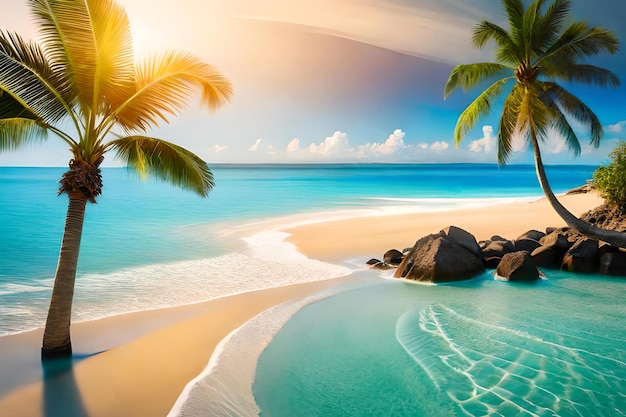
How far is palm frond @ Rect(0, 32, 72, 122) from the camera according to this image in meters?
6.94

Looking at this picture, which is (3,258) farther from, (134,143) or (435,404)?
(435,404)

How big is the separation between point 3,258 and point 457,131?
19.8 m

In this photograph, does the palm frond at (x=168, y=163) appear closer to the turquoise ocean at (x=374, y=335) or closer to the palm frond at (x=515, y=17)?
the turquoise ocean at (x=374, y=335)

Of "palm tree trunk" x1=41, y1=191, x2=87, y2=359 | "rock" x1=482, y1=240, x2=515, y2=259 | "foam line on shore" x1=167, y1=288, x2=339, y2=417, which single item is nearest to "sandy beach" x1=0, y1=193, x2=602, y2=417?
"foam line on shore" x1=167, y1=288, x2=339, y2=417

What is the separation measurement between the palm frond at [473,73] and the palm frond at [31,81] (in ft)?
44.4

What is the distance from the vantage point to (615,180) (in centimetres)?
1683

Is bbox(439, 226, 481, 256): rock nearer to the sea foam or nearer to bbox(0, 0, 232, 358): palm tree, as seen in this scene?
the sea foam

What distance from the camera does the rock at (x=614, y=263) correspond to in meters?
13.6

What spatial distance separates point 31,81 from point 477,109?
572 inches

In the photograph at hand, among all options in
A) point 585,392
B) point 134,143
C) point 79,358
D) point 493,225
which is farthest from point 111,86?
point 493,225

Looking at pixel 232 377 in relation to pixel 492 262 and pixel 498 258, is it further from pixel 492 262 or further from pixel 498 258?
pixel 498 258

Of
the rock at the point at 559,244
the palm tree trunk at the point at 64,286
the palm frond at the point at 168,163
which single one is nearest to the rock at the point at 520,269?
the rock at the point at 559,244

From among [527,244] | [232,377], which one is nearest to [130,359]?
[232,377]

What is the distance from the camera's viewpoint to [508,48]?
14898mm
